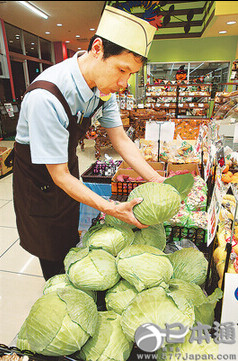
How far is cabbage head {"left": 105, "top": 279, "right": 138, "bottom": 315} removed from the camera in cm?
80

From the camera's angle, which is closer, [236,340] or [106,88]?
[236,340]

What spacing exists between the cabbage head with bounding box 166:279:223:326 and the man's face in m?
0.80

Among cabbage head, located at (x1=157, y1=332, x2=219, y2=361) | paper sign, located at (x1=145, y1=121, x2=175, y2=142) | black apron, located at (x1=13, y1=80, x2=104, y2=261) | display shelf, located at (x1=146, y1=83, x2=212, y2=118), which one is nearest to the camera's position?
cabbage head, located at (x1=157, y1=332, x2=219, y2=361)

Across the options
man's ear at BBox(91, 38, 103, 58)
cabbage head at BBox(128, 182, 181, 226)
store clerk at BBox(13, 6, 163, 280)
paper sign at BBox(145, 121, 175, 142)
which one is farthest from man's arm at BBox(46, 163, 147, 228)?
paper sign at BBox(145, 121, 175, 142)

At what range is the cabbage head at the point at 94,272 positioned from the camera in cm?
81

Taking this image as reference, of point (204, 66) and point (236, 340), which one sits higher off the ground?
point (204, 66)

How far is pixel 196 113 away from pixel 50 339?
8071 millimetres

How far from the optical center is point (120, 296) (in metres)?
0.82

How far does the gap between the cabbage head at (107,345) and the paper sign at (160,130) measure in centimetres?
212

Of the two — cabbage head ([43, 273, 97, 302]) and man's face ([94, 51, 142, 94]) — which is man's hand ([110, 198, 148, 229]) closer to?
cabbage head ([43, 273, 97, 302])

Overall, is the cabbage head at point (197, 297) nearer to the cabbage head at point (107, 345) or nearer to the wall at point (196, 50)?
the cabbage head at point (107, 345)

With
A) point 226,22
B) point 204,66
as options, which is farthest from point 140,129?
point 204,66

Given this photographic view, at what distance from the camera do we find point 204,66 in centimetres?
1075

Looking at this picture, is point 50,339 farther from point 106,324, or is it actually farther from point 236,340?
point 236,340
